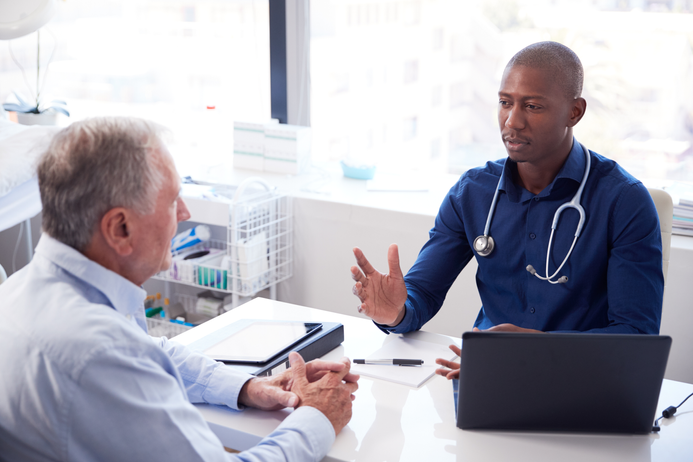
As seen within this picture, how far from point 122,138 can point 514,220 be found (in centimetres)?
100

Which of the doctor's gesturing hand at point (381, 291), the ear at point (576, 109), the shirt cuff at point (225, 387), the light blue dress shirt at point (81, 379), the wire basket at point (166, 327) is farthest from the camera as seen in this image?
the wire basket at point (166, 327)

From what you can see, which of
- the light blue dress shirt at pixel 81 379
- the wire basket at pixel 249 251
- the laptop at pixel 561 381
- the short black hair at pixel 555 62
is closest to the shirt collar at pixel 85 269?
the light blue dress shirt at pixel 81 379

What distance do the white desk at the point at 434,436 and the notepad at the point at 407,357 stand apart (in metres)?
0.02

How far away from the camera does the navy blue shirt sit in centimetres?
143

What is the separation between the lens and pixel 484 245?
1.60 meters

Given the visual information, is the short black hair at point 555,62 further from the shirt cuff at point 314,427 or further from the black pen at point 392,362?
the shirt cuff at point 314,427

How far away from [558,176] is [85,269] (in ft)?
3.55

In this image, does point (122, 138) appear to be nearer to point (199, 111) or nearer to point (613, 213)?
point (613, 213)

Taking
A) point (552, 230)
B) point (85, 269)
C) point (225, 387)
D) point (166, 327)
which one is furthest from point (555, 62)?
point (166, 327)

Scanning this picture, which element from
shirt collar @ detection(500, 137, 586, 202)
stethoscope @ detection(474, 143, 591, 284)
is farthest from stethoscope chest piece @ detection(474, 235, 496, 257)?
shirt collar @ detection(500, 137, 586, 202)

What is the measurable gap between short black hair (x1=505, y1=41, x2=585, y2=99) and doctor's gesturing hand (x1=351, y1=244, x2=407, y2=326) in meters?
0.54

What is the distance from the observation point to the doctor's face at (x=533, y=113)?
1.49 m

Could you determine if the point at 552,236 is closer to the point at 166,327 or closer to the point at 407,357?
the point at 407,357

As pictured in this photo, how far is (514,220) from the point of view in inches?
62.6
